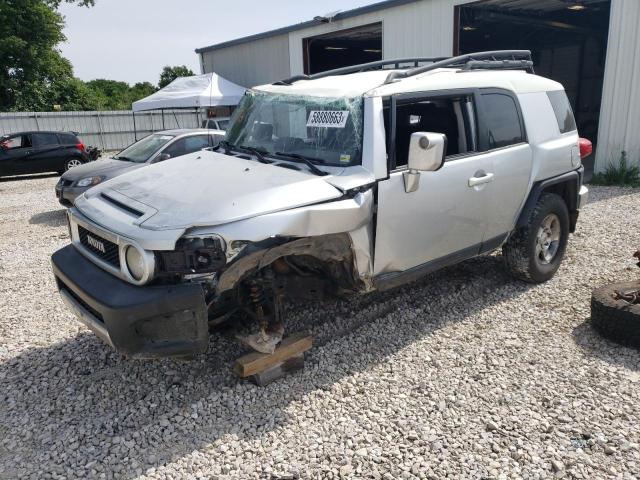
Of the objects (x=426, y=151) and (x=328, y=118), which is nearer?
(x=426, y=151)

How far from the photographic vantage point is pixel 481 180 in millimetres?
4250

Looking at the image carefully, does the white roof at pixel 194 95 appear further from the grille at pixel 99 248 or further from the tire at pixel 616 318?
the tire at pixel 616 318

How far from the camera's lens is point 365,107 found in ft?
12.2

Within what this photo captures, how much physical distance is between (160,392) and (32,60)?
109ft

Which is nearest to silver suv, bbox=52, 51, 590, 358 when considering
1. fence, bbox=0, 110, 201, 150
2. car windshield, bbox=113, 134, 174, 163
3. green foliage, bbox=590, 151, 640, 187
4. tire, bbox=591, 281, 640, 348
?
tire, bbox=591, 281, 640, 348

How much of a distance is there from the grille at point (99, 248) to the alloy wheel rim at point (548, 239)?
12.5 feet

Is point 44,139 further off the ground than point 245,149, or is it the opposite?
point 245,149

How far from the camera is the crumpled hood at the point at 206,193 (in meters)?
3.02

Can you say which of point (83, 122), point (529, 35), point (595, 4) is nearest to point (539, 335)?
point (595, 4)

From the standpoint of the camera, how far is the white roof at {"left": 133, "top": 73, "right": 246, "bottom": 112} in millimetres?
17609

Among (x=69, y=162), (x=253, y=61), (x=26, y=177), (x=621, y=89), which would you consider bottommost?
(x=26, y=177)

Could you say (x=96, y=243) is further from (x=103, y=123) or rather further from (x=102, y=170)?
(x=103, y=123)

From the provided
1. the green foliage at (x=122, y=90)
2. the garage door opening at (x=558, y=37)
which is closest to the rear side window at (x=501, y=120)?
the garage door opening at (x=558, y=37)

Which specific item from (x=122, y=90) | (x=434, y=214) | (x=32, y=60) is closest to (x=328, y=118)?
(x=434, y=214)
